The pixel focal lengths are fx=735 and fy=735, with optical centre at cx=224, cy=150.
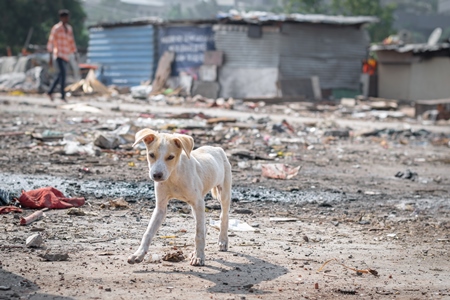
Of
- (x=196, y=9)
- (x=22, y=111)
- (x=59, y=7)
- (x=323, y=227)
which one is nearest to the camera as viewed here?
(x=323, y=227)

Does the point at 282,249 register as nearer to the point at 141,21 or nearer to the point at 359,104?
the point at 359,104

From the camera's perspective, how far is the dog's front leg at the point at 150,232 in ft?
15.7

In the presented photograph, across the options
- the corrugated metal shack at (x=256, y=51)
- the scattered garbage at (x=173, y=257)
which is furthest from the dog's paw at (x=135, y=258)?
the corrugated metal shack at (x=256, y=51)

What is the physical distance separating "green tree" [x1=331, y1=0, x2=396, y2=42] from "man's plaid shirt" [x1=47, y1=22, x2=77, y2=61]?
95.4ft

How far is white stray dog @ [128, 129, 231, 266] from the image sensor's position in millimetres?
4754

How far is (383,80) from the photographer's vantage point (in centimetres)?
3062

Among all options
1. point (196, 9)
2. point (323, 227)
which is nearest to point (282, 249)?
point (323, 227)

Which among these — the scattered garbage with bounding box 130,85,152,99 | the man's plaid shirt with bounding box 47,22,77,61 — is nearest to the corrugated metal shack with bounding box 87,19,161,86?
the scattered garbage with bounding box 130,85,152,99

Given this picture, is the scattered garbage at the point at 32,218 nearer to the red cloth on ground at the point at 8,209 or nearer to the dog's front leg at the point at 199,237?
the red cloth on ground at the point at 8,209

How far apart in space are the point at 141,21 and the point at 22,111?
43.4 feet

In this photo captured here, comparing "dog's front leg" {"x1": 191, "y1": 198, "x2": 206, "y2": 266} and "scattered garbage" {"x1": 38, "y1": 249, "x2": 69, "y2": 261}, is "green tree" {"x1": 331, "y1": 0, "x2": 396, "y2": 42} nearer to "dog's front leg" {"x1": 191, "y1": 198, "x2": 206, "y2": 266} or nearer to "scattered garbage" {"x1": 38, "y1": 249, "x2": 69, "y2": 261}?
"dog's front leg" {"x1": 191, "y1": 198, "x2": 206, "y2": 266}

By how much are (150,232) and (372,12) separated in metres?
40.8

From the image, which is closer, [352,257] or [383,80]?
[352,257]

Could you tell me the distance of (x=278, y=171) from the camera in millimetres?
9477
